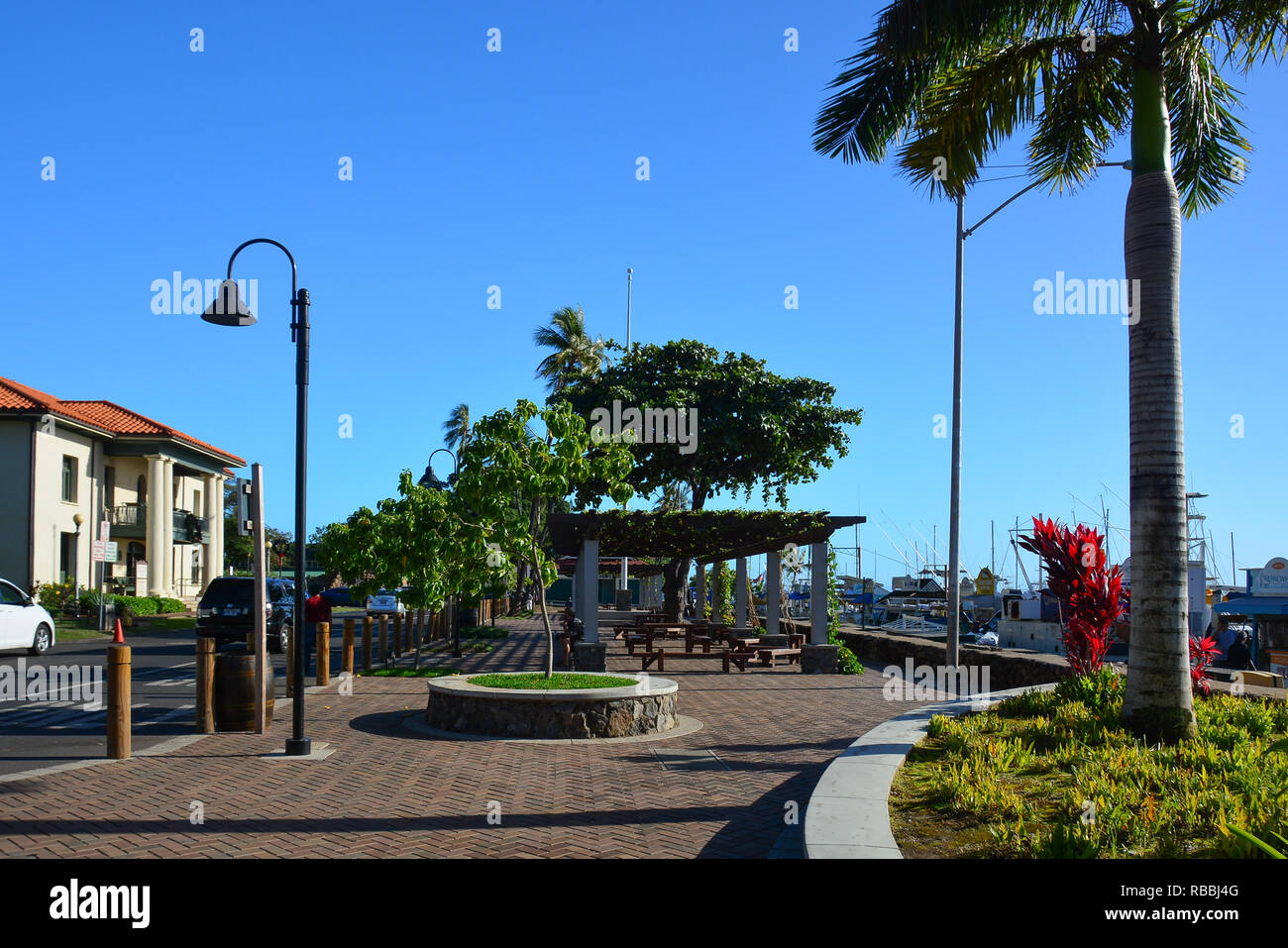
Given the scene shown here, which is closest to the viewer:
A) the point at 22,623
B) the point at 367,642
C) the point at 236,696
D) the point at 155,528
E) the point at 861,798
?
the point at 861,798

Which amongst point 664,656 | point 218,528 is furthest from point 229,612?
point 218,528

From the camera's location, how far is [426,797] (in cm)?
791

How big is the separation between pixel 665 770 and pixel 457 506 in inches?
333

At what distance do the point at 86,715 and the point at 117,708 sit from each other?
388cm

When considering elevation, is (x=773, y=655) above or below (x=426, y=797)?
below

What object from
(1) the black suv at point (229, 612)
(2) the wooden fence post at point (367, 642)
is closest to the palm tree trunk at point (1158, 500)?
(2) the wooden fence post at point (367, 642)

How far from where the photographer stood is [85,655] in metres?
23.2

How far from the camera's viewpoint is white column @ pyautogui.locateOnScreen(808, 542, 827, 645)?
2092 centimetres

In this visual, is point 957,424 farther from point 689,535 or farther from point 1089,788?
point 1089,788

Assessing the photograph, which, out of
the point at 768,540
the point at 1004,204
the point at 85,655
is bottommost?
the point at 85,655

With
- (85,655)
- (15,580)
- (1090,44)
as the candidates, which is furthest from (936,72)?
(15,580)

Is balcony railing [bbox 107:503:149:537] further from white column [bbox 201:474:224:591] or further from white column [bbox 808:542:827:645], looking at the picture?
white column [bbox 808:542:827:645]

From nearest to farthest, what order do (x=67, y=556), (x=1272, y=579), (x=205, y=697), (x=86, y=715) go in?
(x=205, y=697), (x=86, y=715), (x=1272, y=579), (x=67, y=556)

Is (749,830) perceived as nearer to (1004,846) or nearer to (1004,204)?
(1004,846)
